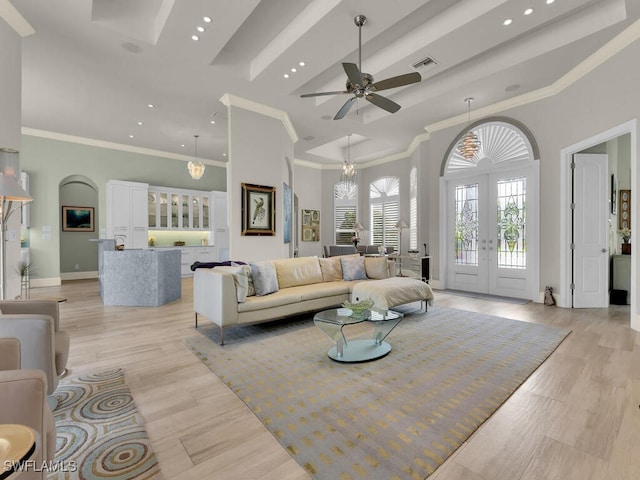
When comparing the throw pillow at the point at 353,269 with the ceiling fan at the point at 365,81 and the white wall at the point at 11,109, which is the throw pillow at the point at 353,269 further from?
the white wall at the point at 11,109

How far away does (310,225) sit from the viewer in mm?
10094

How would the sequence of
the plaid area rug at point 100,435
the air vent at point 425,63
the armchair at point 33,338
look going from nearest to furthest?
the plaid area rug at point 100,435 < the armchair at point 33,338 < the air vent at point 425,63

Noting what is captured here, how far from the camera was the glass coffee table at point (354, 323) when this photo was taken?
113 inches

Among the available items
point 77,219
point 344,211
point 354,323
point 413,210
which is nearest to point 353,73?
point 354,323

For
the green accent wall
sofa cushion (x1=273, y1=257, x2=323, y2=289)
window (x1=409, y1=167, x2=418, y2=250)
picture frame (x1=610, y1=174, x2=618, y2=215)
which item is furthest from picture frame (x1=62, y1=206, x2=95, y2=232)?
picture frame (x1=610, y1=174, x2=618, y2=215)

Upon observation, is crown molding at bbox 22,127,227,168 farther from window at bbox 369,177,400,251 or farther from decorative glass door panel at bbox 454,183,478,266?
decorative glass door panel at bbox 454,183,478,266

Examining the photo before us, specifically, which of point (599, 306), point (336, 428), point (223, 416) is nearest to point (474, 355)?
point (336, 428)

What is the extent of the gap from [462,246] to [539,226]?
1.44 meters

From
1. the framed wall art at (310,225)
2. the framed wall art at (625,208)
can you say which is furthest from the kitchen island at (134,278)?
the framed wall art at (625,208)

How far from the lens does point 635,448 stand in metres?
1.70

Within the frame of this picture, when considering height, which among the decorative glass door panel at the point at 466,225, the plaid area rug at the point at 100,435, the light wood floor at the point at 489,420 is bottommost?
the light wood floor at the point at 489,420

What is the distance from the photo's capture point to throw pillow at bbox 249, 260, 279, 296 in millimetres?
3847

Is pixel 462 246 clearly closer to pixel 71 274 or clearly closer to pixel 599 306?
pixel 599 306

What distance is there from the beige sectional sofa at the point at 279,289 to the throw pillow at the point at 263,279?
1.0 inches
